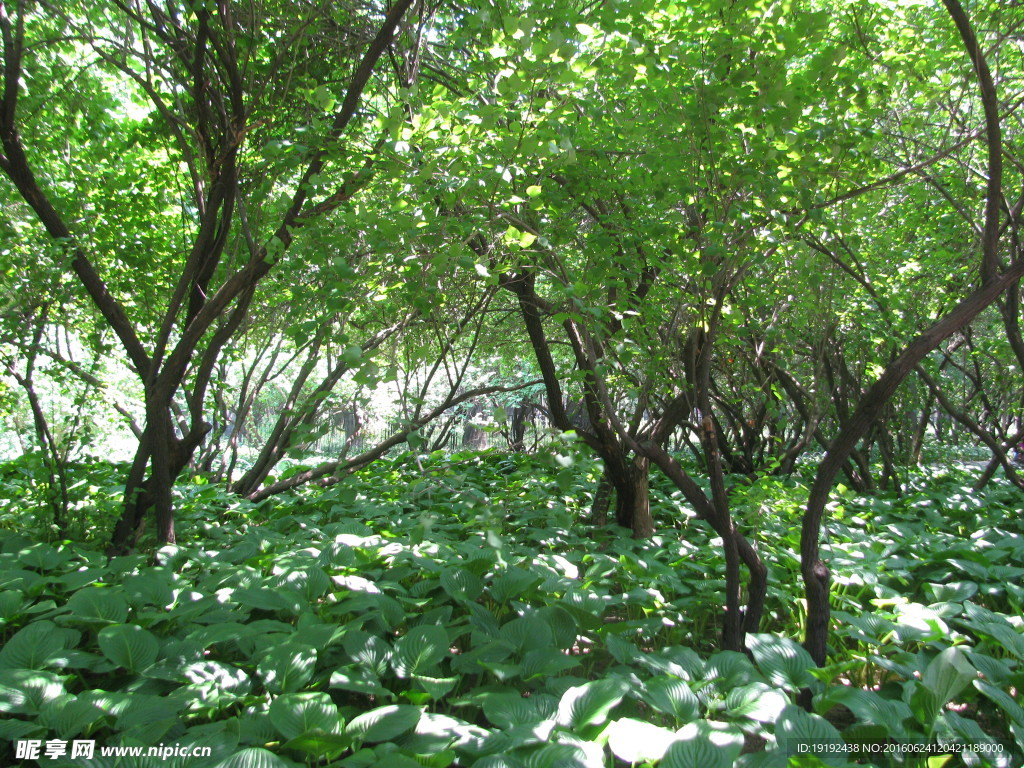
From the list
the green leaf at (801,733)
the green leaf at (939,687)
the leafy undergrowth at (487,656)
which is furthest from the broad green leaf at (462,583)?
the green leaf at (939,687)

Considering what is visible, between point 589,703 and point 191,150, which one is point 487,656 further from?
point 191,150

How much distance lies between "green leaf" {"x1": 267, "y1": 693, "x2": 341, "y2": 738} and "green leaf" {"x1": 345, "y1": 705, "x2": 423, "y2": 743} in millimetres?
48

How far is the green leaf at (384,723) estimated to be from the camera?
60.8 inches

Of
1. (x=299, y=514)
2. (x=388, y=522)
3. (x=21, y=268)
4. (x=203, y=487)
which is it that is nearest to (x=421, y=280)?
(x=388, y=522)

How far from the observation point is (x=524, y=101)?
2.38 meters

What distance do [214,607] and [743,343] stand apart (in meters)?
3.28

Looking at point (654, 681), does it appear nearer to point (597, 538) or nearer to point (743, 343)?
point (597, 538)

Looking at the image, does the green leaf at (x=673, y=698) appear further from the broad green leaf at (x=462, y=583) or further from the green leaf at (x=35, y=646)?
the green leaf at (x=35, y=646)

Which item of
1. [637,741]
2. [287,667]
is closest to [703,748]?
[637,741]

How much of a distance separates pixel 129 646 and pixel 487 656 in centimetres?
102

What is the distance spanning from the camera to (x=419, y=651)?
1.97m

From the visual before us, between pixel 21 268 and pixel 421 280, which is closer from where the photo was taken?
pixel 421 280

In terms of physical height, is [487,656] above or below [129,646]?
below

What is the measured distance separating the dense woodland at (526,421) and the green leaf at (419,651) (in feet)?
0.05
